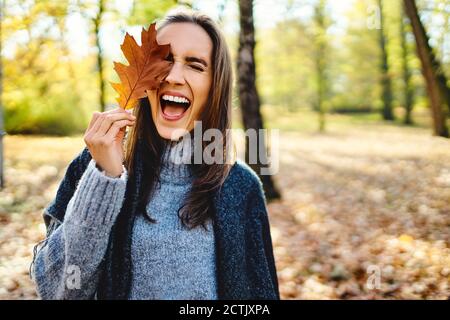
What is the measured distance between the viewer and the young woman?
1076 mm

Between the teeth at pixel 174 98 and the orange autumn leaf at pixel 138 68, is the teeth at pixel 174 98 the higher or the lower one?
the lower one

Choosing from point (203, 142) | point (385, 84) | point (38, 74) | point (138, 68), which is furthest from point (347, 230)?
point (385, 84)

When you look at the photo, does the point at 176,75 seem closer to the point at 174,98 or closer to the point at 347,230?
the point at 174,98

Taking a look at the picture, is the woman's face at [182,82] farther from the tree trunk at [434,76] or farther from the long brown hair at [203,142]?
the tree trunk at [434,76]

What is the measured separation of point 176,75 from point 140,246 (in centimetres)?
60

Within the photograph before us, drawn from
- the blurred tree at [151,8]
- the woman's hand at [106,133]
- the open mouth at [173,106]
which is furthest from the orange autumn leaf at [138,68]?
the blurred tree at [151,8]

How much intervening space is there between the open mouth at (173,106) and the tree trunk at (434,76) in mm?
3056

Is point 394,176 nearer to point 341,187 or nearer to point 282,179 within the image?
point 341,187

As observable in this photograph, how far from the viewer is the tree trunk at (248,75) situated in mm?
5430

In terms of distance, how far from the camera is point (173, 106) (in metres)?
1.32

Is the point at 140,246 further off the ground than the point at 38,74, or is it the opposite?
the point at 38,74

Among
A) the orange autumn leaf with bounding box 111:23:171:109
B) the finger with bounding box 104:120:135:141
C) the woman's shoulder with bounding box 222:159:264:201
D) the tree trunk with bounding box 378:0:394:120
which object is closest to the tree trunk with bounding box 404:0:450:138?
the woman's shoulder with bounding box 222:159:264:201

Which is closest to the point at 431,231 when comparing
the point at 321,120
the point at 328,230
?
the point at 328,230

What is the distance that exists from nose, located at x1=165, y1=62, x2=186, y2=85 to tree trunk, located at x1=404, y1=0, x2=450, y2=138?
3073 millimetres
